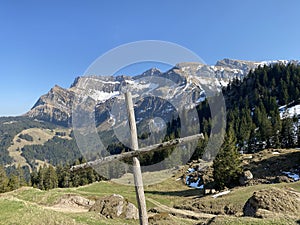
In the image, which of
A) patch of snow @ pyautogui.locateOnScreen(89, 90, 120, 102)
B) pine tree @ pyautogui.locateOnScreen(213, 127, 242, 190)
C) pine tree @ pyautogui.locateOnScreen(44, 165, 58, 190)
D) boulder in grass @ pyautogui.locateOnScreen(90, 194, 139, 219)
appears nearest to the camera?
patch of snow @ pyautogui.locateOnScreen(89, 90, 120, 102)

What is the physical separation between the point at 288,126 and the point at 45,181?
352ft

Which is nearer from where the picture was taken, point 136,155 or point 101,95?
point 136,155

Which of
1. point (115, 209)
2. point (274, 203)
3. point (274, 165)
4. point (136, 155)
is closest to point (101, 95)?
point (136, 155)

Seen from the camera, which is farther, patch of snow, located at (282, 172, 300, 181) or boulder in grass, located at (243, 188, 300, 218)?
patch of snow, located at (282, 172, 300, 181)

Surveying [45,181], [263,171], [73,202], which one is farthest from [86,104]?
[45,181]

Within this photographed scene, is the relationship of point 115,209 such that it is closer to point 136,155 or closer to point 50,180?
point 136,155

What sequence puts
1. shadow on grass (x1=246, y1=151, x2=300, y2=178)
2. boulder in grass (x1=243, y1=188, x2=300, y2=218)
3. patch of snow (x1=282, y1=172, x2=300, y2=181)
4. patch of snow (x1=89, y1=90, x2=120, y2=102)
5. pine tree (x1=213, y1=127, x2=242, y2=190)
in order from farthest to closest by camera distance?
shadow on grass (x1=246, y1=151, x2=300, y2=178) < pine tree (x1=213, y1=127, x2=242, y2=190) < patch of snow (x1=282, y1=172, x2=300, y2=181) < boulder in grass (x1=243, y1=188, x2=300, y2=218) < patch of snow (x1=89, y1=90, x2=120, y2=102)

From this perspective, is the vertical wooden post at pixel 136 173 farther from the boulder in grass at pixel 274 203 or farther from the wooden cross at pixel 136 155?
the boulder in grass at pixel 274 203

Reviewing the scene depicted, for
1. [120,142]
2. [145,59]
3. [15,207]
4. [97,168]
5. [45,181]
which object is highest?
[145,59]

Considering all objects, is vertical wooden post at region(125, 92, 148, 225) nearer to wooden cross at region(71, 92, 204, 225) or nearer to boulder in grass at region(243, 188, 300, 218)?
wooden cross at region(71, 92, 204, 225)

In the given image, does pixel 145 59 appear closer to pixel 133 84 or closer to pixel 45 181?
pixel 133 84

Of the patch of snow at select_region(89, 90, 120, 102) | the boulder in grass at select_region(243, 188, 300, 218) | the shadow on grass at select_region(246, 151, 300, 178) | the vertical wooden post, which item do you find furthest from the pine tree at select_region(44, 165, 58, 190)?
the vertical wooden post

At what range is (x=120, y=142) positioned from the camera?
32.4 ft

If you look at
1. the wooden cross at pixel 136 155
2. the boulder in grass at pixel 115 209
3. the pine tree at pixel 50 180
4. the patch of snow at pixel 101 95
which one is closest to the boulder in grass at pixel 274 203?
the boulder in grass at pixel 115 209
